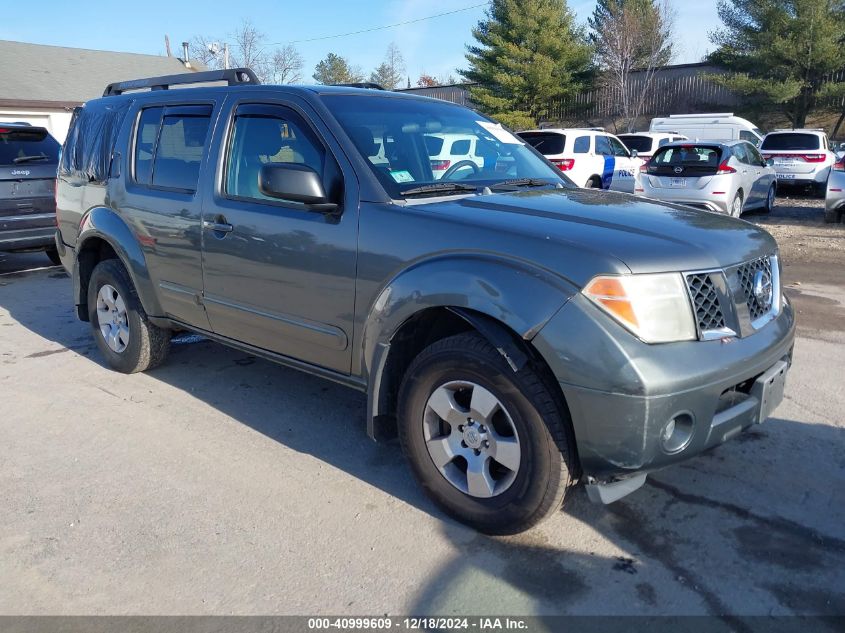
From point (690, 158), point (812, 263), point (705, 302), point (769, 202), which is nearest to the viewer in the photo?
point (705, 302)

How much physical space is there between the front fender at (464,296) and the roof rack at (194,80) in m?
1.98

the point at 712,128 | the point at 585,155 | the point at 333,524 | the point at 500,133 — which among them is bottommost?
the point at 333,524

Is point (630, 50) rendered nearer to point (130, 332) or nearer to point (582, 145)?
point (582, 145)

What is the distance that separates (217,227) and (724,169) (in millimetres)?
10647

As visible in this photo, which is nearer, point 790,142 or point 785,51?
point 790,142

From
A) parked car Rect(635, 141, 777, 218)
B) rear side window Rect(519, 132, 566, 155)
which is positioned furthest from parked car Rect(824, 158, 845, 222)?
rear side window Rect(519, 132, 566, 155)

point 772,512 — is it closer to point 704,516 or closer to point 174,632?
point 704,516

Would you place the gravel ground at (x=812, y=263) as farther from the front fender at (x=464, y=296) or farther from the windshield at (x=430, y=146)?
the front fender at (x=464, y=296)

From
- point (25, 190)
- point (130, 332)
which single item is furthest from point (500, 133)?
point (25, 190)

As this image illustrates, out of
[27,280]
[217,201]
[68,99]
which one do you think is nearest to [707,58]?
[68,99]

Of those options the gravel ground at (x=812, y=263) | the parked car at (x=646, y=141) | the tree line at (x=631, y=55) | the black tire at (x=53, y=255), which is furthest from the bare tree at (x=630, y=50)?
the black tire at (x=53, y=255)

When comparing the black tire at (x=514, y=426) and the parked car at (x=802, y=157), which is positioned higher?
the parked car at (x=802, y=157)

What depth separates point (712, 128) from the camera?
2200 centimetres

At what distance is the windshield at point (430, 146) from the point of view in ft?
11.9
